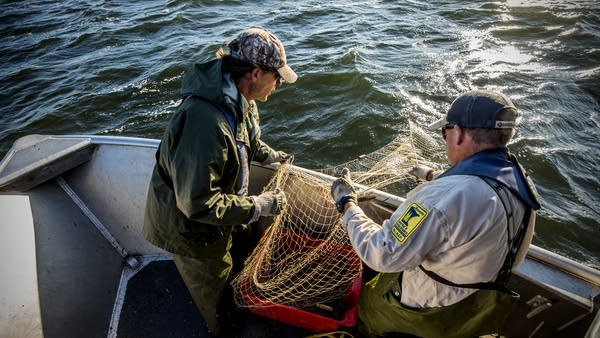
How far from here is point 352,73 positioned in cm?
805

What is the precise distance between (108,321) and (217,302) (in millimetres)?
1314

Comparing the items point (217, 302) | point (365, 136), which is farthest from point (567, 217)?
point (217, 302)

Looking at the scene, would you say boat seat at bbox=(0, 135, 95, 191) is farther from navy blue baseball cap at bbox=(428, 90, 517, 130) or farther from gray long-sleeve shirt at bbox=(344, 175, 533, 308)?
navy blue baseball cap at bbox=(428, 90, 517, 130)

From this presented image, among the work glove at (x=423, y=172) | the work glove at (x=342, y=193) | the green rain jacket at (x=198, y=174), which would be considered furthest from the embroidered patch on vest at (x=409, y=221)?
the work glove at (x=423, y=172)

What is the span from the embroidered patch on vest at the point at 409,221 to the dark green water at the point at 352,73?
4.09 metres

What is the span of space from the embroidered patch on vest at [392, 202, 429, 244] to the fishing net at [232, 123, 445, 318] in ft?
3.90

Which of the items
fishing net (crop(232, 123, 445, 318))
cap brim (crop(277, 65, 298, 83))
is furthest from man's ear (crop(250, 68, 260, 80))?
fishing net (crop(232, 123, 445, 318))

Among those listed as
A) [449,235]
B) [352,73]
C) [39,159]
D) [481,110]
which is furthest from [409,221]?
[352,73]

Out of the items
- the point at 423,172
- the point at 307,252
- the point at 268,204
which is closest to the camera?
the point at 268,204

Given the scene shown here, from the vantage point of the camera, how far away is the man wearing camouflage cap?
2.13m

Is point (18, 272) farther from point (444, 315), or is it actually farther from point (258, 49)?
point (444, 315)

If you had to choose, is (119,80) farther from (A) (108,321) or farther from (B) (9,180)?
(A) (108,321)

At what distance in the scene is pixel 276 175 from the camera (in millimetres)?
3412

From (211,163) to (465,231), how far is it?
1.40 meters
